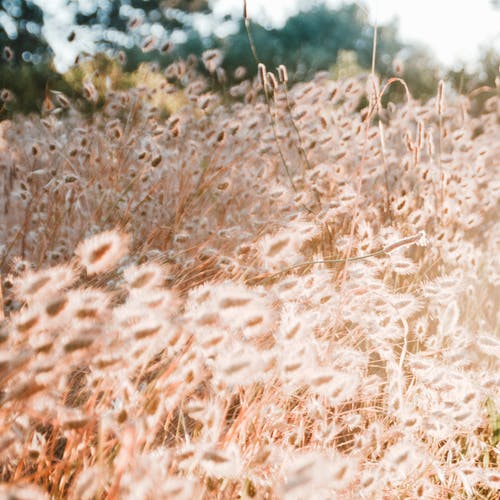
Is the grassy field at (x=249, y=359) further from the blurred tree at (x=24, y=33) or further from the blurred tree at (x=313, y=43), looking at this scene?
the blurred tree at (x=313, y=43)

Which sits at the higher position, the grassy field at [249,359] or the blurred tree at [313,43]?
the blurred tree at [313,43]

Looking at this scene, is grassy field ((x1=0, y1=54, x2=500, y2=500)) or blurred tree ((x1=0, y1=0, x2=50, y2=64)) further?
blurred tree ((x1=0, y1=0, x2=50, y2=64))

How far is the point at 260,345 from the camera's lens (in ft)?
4.39

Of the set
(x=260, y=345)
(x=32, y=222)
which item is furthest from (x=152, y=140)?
(x=260, y=345)

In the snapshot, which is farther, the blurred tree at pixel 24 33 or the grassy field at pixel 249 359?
the blurred tree at pixel 24 33

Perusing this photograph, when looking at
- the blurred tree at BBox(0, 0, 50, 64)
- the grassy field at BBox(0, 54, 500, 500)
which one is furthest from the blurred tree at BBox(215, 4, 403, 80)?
the grassy field at BBox(0, 54, 500, 500)

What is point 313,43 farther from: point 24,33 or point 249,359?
point 249,359

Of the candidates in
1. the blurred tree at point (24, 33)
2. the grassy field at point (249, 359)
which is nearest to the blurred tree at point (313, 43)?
the blurred tree at point (24, 33)

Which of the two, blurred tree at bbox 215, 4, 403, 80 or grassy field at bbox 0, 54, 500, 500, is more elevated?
blurred tree at bbox 215, 4, 403, 80

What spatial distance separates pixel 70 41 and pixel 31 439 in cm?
197

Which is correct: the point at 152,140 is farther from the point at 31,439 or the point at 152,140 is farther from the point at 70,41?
the point at 31,439

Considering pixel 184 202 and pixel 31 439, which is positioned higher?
pixel 184 202

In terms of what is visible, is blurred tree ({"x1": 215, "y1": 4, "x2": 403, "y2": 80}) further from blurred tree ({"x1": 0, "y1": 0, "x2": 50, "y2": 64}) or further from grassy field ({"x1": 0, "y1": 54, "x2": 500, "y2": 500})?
grassy field ({"x1": 0, "y1": 54, "x2": 500, "y2": 500})

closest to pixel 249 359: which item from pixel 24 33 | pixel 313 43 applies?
pixel 24 33
